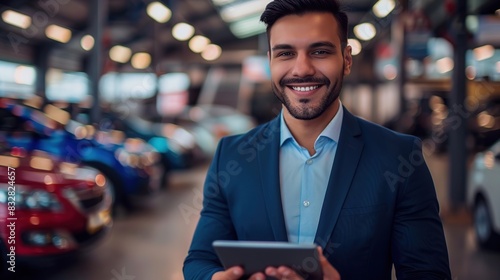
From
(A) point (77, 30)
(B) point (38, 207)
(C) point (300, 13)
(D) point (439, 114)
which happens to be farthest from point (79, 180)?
(D) point (439, 114)

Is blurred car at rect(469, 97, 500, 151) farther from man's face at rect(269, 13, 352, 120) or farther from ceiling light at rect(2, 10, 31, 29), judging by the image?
man's face at rect(269, 13, 352, 120)


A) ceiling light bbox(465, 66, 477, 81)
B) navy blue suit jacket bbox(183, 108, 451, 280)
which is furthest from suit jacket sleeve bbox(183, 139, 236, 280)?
ceiling light bbox(465, 66, 477, 81)

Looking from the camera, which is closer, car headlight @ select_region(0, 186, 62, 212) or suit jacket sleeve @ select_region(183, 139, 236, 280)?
suit jacket sleeve @ select_region(183, 139, 236, 280)

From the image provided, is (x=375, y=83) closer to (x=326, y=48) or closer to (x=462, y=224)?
(x=462, y=224)

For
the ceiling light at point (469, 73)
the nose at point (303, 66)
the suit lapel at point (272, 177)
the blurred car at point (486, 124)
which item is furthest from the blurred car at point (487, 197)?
the blurred car at point (486, 124)

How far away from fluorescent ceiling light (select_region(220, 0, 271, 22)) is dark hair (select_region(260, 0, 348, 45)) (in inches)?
664

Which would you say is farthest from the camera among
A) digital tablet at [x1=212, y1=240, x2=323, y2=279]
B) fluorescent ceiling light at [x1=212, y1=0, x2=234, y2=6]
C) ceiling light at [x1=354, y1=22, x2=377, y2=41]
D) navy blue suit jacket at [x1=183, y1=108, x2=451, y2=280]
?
fluorescent ceiling light at [x1=212, y1=0, x2=234, y2=6]

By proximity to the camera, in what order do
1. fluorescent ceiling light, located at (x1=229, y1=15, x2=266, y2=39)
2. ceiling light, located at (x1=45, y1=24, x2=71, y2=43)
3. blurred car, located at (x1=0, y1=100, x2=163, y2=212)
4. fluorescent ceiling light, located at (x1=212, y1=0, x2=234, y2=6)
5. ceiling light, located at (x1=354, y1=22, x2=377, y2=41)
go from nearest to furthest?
blurred car, located at (x1=0, y1=100, x2=163, y2=212) → ceiling light, located at (x1=354, y1=22, x2=377, y2=41) → ceiling light, located at (x1=45, y1=24, x2=71, y2=43) → fluorescent ceiling light, located at (x1=212, y1=0, x2=234, y2=6) → fluorescent ceiling light, located at (x1=229, y1=15, x2=266, y2=39)

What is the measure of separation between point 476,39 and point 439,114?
37.6 ft

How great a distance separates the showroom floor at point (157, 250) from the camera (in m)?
4.64

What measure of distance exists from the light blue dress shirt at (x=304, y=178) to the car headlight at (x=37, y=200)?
2772 millimetres

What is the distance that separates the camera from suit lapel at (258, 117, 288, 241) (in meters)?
1.48

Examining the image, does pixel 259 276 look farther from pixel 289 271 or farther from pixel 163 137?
pixel 163 137

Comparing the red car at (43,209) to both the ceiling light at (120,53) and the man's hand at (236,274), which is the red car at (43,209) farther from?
the ceiling light at (120,53)
